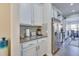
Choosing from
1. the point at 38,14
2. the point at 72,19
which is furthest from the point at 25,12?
the point at 72,19

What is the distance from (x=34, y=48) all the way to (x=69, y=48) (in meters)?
0.42

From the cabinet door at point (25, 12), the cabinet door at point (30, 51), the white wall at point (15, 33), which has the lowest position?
the cabinet door at point (30, 51)

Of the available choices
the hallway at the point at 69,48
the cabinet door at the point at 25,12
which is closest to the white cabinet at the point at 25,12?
the cabinet door at the point at 25,12

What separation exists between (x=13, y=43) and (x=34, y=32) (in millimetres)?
285

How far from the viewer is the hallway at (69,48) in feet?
4.56

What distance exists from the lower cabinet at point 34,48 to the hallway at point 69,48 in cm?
18

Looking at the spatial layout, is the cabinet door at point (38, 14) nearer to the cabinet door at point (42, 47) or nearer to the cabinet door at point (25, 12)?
the cabinet door at point (25, 12)

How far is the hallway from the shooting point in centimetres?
139

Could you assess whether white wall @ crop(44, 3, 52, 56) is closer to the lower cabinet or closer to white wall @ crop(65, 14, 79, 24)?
the lower cabinet

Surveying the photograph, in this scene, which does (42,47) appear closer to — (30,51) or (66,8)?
(30,51)

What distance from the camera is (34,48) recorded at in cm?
148

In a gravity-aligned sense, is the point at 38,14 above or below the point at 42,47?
above

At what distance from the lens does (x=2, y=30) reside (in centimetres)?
140


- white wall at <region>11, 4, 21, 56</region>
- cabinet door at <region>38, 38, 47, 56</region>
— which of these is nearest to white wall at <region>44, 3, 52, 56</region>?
cabinet door at <region>38, 38, 47, 56</region>
